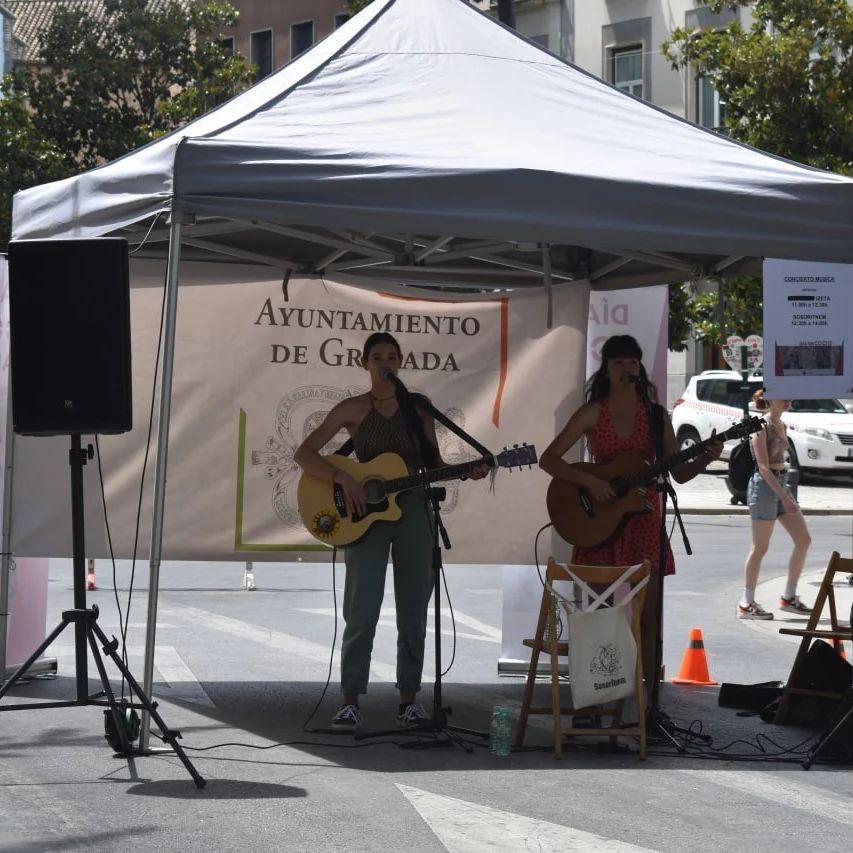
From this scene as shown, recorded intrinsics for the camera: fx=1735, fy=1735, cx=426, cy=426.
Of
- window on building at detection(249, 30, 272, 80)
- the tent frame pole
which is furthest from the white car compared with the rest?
window on building at detection(249, 30, 272, 80)

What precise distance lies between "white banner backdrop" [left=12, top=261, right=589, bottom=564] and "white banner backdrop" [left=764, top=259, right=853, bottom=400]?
2.47 m

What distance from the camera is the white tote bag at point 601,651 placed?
24.9 feet

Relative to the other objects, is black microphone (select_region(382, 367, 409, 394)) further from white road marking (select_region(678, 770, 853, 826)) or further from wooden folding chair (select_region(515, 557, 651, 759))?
white road marking (select_region(678, 770, 853, 826))

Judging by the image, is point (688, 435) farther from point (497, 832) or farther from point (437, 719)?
point (497, 832)

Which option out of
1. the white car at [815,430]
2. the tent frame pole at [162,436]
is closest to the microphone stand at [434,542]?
the tent frame pole at [162,436]

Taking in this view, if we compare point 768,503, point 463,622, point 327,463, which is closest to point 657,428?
point 327,463

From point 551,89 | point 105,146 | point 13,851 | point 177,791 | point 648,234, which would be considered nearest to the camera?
point 13,851

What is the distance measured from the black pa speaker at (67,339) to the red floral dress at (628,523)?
2.55m

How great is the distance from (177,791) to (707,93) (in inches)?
1344

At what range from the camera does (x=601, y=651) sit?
7676mm

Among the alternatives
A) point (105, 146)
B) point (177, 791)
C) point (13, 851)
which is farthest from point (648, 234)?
point (105, 146)

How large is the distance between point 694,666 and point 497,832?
166 inches

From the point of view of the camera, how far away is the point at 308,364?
9969mm

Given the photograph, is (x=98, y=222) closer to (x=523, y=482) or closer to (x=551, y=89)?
(x=551, y=89)
